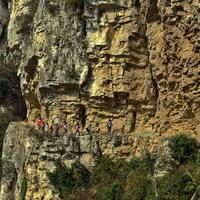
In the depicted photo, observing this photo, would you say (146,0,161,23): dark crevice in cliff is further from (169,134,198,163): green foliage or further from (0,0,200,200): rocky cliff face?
(169,134,198,163): green foliage

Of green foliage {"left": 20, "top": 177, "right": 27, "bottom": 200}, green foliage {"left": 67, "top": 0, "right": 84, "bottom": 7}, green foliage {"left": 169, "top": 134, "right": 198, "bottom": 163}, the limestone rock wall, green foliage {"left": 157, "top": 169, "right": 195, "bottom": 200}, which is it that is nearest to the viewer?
green foliage {"left": 157, "top": 169, "right": 195, "bottom": 200}

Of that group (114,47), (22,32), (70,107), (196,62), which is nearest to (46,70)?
(70,107)

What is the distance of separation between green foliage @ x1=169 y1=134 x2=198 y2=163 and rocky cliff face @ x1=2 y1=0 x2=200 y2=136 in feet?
5.61

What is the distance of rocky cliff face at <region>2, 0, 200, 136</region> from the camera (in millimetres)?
22156

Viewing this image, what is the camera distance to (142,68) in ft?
83.9

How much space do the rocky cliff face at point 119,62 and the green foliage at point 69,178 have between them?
9.78ft

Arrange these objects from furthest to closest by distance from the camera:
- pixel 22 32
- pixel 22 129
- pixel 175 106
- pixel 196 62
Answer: pixel 22 32 → pixel 22 129 → pixel 175 106 → pixel 196 62

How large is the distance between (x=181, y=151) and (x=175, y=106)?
3.28 m

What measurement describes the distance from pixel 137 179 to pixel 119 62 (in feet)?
22.5

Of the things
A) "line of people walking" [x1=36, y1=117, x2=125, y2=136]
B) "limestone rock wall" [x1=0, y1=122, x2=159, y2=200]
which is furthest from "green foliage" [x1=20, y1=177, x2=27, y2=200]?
"line of people walking" [x1=36, y1=117, x2=125, y2=136]

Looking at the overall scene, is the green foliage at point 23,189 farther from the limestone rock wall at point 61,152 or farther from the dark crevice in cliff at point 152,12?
the dark crevice in cliff at point 152,12

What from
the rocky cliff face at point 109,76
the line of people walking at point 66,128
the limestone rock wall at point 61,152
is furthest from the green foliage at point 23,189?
the line of people walking at point 66,128

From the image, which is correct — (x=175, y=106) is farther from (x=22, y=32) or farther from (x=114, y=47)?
(x=22, y=32)

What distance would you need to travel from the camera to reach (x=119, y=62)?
2567 cm
